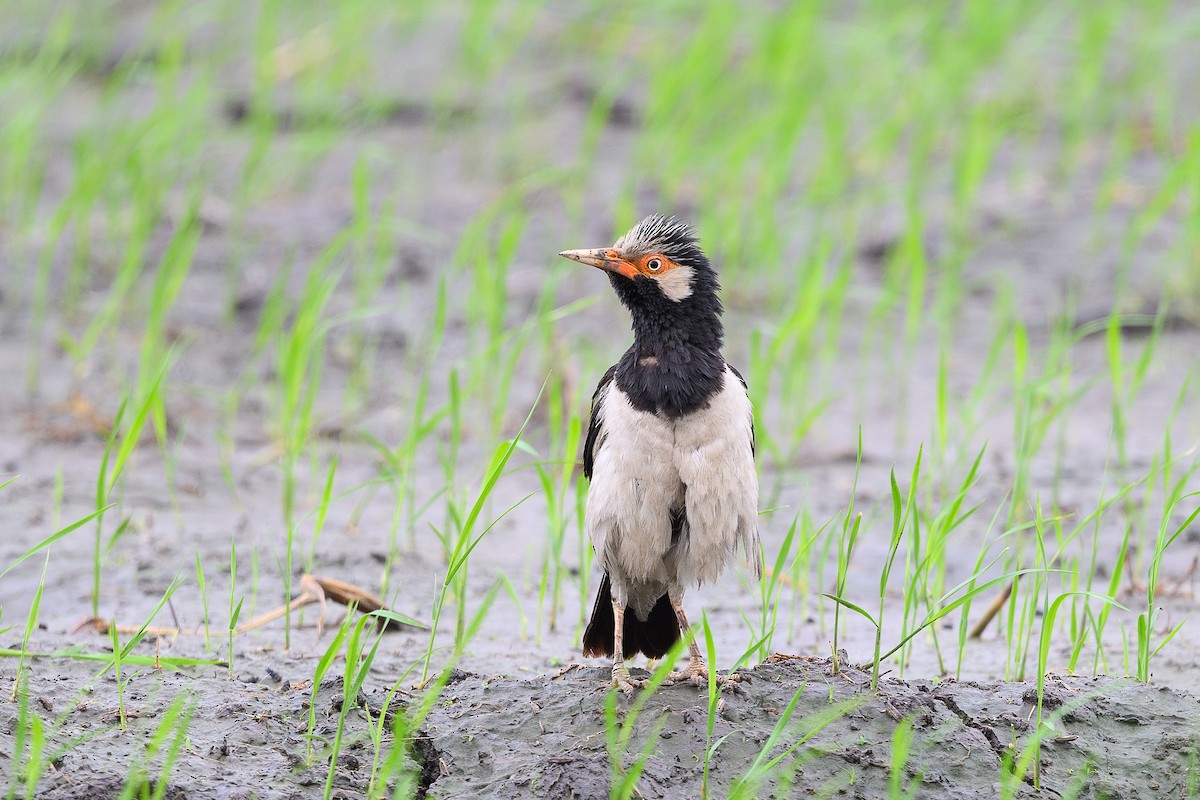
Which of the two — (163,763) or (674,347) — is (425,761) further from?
(674,347)

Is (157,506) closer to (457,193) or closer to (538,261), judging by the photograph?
(538,261)

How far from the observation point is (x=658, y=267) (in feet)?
13.9

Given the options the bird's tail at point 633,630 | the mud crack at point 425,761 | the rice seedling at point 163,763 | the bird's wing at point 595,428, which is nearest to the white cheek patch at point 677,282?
the bird's wing at point 595,428

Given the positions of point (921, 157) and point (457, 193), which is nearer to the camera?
point (921, 157)

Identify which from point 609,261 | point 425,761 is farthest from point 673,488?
point 425,761

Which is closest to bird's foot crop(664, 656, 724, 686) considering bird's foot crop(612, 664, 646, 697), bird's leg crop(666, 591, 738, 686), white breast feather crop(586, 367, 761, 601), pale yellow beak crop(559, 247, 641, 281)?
bird's leg crop(666, 591, 738, 686)

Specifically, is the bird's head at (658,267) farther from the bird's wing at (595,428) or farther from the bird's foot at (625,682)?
the bird's foot at (625,682)

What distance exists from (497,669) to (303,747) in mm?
1037

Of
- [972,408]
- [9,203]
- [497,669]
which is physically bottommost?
[497,669]

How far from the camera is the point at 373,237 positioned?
820 cm

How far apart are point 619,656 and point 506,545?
1823 mm

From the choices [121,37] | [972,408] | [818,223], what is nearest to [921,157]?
[818,223]

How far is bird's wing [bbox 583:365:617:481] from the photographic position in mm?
4211

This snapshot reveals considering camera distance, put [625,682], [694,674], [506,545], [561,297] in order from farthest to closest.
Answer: [561,297], [506,545], [694,674], [625,682]
